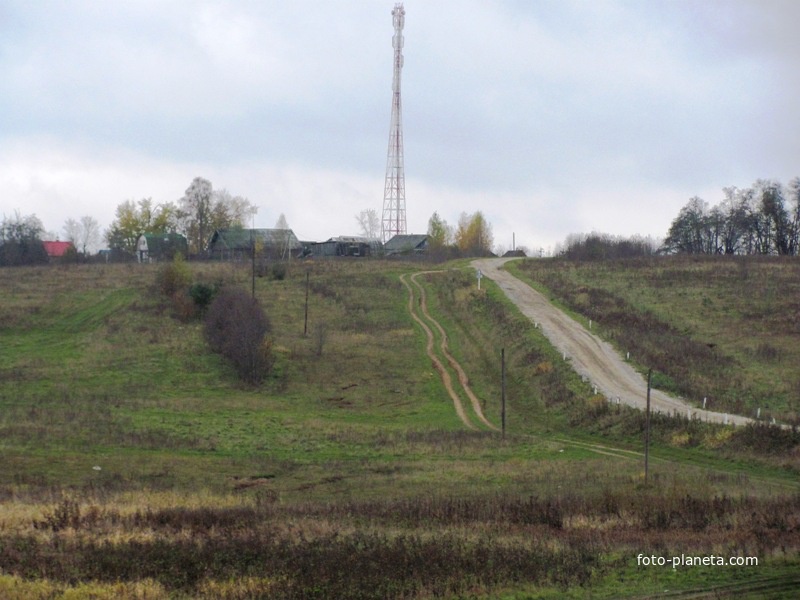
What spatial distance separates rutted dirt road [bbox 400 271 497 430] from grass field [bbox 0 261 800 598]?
0.66 meters

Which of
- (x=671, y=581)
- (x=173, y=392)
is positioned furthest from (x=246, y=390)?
(x=671, y=581)

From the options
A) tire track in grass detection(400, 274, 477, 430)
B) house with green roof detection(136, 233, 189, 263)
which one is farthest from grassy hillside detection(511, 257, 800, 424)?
house with green roof detection(136, 233, 189, 263)

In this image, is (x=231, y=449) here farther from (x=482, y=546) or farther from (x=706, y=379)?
(x=706, y=379)

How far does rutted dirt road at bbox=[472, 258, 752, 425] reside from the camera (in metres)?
39.3

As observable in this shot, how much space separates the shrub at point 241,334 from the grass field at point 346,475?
125cm

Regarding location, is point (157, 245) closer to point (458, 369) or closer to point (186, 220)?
point (186, 220)

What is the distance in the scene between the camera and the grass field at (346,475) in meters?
14.5

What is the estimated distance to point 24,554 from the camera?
51.2 feet

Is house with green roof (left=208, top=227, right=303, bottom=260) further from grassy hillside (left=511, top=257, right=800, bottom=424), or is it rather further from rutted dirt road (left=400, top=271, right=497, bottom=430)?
grassy hillside (left=511, top=257, right=800, bottom=424)

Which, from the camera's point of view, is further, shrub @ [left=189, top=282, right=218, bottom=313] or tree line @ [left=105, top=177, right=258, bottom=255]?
tree line @ [left=105, top=177, right=258, bottom=255]

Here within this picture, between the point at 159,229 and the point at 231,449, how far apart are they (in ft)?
363

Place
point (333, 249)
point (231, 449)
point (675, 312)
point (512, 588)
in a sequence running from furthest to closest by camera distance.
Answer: point (333, 249) < point (675, 312) < point (231, 449) < point (512, 588)

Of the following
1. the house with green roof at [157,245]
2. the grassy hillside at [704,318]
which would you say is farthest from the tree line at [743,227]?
the house with green roof at [157,245]

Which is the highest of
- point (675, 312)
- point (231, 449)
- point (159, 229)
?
point (159, 229)
